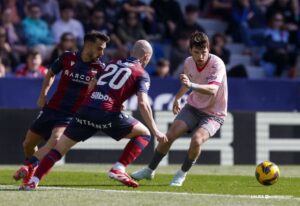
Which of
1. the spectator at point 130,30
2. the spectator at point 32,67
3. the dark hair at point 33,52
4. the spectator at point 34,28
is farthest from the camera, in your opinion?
the spectator at point 130,30

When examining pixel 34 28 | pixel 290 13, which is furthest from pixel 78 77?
pixel 290 13

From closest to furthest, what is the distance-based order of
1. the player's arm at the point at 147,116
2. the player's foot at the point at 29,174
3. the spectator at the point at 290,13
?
1. the player's arm at the point at 147,116
2. the player's foot at the point at 29,174
3. the spectator at the point at 290,13

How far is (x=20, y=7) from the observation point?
22547 millimetres

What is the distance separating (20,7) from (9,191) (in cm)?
1159

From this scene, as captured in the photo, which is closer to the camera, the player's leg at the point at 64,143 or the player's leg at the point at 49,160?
the player's leg at the point at 49,160

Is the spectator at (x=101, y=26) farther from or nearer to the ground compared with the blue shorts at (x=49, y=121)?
nearer to the ground

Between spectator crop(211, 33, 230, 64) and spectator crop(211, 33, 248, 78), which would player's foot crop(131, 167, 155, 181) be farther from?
spectator crop(211, 33, 230, 64)

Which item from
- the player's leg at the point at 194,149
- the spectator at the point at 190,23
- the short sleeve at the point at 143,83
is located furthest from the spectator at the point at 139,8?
the short sleeve at the point at 143,83

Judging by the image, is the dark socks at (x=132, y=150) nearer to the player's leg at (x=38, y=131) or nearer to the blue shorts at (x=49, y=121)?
the blue shorts at (x=49, y=121)

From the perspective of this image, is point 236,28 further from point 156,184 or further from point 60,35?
point 156,184

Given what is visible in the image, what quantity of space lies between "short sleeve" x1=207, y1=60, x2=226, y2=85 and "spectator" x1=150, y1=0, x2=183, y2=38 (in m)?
10.8

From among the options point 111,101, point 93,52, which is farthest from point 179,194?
point 93,52

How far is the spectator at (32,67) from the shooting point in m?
19.6

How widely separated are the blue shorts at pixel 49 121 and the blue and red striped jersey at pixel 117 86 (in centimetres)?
128
